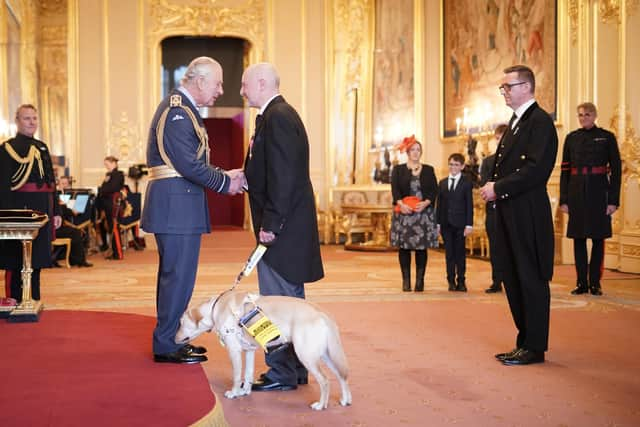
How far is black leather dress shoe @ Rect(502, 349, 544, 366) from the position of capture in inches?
170

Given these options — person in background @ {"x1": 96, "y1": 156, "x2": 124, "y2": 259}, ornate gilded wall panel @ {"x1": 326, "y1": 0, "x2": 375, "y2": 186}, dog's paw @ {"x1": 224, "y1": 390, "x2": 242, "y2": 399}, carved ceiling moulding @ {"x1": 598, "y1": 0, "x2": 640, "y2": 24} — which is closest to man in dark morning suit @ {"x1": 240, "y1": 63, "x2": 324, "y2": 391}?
dog's paw @ {"x1": 224, "y1": 390, "x2": 242, "y2": 399}

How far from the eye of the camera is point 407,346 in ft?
15.8

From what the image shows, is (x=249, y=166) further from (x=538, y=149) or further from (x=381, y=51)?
(x=381, y=51)

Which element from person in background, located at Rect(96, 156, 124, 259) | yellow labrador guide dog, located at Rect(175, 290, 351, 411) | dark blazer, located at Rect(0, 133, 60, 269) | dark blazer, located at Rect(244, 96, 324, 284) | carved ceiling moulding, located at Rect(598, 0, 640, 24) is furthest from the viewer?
person in background, located at Rect(96, 156, 124, 259)

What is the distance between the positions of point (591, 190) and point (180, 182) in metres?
4.50

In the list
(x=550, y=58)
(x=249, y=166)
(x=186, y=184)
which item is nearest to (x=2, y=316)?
(x=186, y=184)

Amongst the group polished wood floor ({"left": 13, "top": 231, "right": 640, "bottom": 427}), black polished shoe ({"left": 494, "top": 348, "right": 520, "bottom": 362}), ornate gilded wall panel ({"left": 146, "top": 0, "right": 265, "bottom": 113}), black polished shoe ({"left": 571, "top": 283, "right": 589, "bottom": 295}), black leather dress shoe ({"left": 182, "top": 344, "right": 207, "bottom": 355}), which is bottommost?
polished wood floor ({"left": 13, "top": 231, "right": 640, "bottom": 427})

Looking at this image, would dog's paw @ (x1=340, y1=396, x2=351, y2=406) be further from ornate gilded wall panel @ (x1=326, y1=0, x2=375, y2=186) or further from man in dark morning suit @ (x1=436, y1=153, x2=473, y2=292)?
ornate gilded wall panel @ (x1=326, y1=0, x2=375, y2=186)

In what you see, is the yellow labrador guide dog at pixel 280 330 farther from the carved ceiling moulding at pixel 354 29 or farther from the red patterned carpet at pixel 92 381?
the carved ceiling moulding at pixel 354 29

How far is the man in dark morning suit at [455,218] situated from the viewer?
7.40m

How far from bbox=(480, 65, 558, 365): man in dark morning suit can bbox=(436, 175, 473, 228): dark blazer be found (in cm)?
296

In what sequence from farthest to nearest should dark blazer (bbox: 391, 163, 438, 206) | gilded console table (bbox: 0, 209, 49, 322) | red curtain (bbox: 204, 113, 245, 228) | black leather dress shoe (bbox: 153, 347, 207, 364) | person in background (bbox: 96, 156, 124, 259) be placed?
red curtain (bbox: 204, 113, 245, 228) → person in background (bbox: 96, 156, 124, 259) → dark blazer (bbox: 391, 163, 438, 206) → gilded console table (bbox: 0, 209, 49, 322) → black leather dress shoe (bbox: 153, 347, 207, 364)

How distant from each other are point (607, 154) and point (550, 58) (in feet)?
11.0

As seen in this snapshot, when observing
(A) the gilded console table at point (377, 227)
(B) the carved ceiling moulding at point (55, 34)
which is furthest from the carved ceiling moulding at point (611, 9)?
(B) the carved ceiling moulding at point (55, 34)
